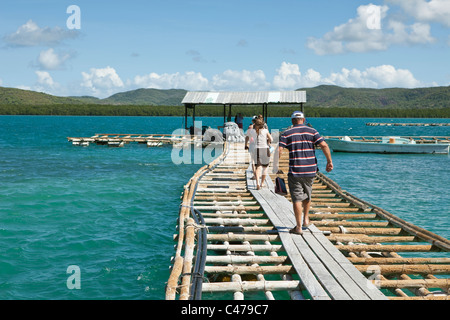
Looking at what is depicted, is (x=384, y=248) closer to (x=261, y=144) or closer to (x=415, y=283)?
(x=415, y=283)

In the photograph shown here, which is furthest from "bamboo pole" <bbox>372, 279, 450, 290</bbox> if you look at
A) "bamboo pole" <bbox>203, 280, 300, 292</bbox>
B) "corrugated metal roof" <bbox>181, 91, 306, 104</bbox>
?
"corrugated metal roof" <bbox>181, 91, 306, 104</bbox>

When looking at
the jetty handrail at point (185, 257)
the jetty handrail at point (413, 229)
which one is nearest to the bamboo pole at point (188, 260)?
the jetty handrail at point (185, 257)

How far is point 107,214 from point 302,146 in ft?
32.4

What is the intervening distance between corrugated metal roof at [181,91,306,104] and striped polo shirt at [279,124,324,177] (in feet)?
83.0

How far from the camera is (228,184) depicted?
14.9m

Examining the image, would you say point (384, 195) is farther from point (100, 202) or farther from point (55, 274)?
point (55, 274)

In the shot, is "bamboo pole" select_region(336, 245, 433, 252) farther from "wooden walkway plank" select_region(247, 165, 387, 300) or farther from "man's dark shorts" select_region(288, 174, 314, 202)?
"man's dark shorts" select_region(288, 174, 314, 202)

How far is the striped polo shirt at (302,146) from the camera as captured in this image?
731 cm

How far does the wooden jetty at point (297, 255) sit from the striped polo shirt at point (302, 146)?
1.31 meters

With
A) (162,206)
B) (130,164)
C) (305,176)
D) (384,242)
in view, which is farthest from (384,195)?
(130,164)

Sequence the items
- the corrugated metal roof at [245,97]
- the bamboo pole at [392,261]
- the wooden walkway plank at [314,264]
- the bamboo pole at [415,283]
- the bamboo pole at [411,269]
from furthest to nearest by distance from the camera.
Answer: the corrugated metal roof at [245,97], the bamboo pole at [392,261], the bamboo pole at [411,269], the bamboo pole at [415,283], the wooden walkway plank at [314,264]

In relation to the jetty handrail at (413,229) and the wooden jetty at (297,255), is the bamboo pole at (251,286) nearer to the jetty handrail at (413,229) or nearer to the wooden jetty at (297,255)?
the wooden jetty at (297,255)

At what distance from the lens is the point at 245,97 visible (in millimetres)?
35156
